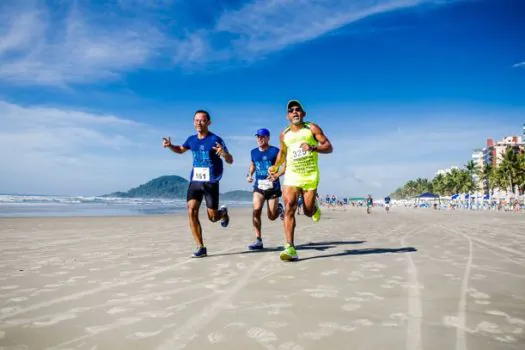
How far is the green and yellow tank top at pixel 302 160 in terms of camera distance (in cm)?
586

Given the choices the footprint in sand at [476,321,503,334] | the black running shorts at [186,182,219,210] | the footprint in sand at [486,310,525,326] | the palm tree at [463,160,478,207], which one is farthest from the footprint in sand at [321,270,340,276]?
the palm tree at [463,160,478,207]

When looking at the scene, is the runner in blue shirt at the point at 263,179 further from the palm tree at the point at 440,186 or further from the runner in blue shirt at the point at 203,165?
the palm tree at the point at 440,186

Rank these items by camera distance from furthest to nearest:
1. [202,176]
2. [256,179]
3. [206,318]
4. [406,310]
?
[256,179], [202,176], [406,310], [206,318]

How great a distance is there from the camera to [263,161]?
24.7 feet

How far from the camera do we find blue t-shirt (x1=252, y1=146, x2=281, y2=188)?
24.4ft

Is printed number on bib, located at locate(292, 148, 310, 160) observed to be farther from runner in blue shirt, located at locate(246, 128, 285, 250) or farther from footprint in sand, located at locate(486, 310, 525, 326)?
footprint in sand, located at locate(486, 310, 525, 326)

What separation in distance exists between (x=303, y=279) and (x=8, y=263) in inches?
166

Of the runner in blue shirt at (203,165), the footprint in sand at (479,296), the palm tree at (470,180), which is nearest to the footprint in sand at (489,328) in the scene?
the footprint in sand at (479,296)

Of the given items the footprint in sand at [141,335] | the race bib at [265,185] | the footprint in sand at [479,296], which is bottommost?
the footprint in sand at [479,296]

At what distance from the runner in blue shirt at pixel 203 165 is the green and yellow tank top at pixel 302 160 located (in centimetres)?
110

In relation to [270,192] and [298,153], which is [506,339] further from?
[270,192]

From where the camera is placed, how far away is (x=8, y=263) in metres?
5.29

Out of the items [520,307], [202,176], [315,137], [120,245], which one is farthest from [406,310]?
[120,245]

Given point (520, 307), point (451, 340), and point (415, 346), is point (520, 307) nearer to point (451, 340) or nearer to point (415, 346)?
point (451, 340)
